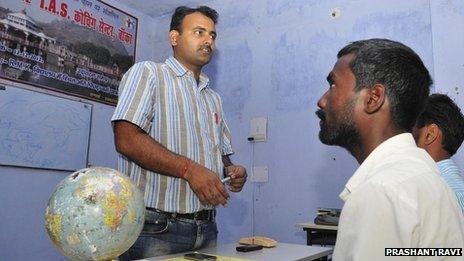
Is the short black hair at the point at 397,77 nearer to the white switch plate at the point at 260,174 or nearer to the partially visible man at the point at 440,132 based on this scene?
the partially visible man at the point at 440,132

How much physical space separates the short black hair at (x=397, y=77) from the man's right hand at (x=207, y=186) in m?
0.60

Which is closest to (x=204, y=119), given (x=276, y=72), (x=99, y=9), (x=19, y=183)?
(x=276, y=72)

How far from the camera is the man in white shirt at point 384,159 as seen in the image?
0.67m

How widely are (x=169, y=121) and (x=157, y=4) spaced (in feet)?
7.53

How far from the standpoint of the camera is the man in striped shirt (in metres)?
1.38

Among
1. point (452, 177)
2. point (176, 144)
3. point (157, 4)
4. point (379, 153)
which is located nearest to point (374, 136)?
point (379, 153)

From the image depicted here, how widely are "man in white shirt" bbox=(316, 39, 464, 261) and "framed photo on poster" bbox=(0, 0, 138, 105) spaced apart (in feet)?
7.55

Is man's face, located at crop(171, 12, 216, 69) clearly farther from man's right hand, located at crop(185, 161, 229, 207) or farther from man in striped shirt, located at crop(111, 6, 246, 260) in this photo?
man's right hand, located at crop(185, 161, 229, 207)

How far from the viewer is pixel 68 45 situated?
9.66 feet

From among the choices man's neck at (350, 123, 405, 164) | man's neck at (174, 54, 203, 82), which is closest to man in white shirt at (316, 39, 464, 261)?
man's neck at (350, 123, 405, 164)

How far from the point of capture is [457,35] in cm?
235

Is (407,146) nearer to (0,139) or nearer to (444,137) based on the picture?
(444,137)

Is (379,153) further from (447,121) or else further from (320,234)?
(320,234)

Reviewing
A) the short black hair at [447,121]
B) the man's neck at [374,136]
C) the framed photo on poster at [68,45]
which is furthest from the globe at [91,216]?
the framed photo on poster at [68,45]
